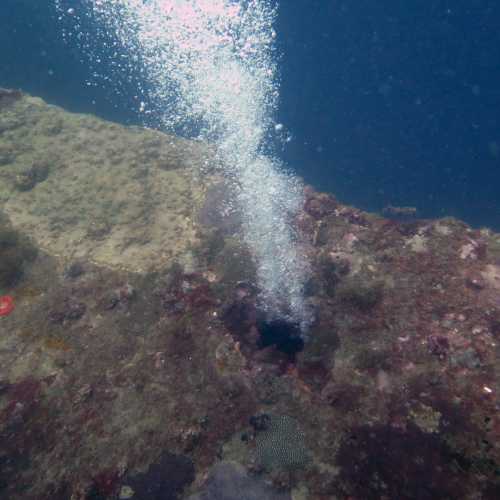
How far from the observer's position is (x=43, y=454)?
4.56 meters

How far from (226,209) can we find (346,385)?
471cm

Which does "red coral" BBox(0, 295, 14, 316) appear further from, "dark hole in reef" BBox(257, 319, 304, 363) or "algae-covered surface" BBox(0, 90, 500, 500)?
"dark hole in reef" BBox(257, 319, 304, 363)

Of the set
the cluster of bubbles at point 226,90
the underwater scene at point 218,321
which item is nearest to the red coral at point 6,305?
the underwater scene at point 218,321

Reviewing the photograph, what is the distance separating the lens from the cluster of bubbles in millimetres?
7926

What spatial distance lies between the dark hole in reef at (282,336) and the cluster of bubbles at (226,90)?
145 cm

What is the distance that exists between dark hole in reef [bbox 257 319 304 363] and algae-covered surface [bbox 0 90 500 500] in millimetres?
22

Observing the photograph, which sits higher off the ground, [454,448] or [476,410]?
[476,410]

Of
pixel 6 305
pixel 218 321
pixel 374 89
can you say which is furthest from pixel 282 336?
pixel 374 89

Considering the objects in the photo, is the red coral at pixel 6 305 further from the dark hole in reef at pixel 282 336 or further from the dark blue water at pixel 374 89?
the dark blue water at pixel 374 89

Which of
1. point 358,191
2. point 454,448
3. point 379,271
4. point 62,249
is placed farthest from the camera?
point 358,191

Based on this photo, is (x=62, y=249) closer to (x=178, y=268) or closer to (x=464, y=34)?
(x=178, y=268)

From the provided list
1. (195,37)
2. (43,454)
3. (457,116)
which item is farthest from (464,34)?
(43,454)

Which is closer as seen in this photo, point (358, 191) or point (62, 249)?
point (62, 249)

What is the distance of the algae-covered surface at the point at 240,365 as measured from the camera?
3904 millimetres
